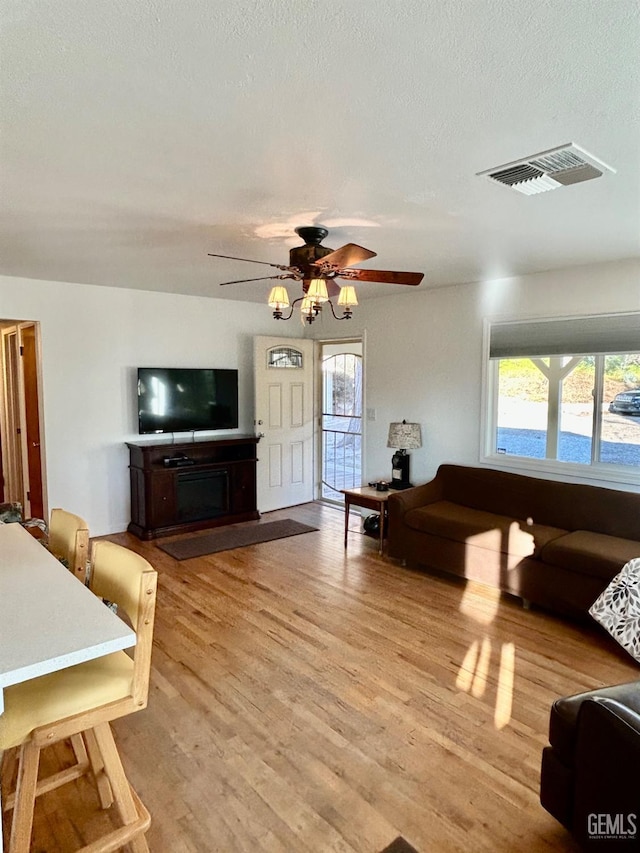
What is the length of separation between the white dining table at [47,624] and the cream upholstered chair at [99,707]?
0.48 ft

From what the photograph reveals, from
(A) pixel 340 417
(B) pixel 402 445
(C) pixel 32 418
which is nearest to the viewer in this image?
(B) pixel 402 445

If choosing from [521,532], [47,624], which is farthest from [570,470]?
[47,624]

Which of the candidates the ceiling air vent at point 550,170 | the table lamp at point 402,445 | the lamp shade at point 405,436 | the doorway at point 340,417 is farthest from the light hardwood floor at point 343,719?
the doorway at point 340,417

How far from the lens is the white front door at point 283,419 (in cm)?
628

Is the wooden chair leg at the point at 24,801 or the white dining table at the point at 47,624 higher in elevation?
the white dining table at the point at 47,624

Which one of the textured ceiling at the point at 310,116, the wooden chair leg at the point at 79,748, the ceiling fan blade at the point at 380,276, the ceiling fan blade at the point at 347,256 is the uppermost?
the textured ceiling at the point at 310,116

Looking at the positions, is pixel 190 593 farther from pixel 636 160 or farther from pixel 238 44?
pixel 636 160

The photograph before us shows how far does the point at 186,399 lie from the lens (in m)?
5.77

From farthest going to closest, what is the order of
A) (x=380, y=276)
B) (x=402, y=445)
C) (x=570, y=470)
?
1. (x=402, y=445)
2. (x=570, y=470)
3. (x=380, y=276)

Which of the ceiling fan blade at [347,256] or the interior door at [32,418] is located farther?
the interior door at [32,418]

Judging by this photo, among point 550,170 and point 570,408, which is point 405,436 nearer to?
point 570,408

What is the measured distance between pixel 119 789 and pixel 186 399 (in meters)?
4.29

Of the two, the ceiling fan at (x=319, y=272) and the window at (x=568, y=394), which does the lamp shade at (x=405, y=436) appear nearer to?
the window at (x=568, y=394)

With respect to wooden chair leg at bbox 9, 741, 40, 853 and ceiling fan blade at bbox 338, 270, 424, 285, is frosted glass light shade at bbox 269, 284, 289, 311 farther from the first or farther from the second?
wooden chair leg at bbox 9, 741, 40, 853
